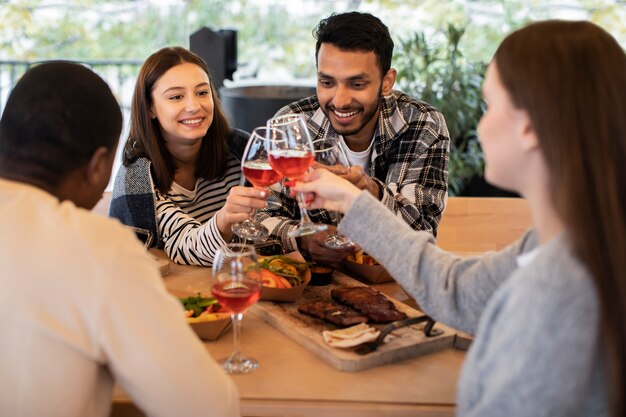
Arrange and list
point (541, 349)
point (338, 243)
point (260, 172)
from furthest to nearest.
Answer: point (338, 243), point (260, 172), point (541, 349)

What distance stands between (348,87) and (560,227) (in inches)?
56.7

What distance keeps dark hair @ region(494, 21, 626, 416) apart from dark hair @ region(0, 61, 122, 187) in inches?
28.8

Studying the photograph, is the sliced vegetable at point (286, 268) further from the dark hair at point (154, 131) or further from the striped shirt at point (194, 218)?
the dark hair at point (154, 131)

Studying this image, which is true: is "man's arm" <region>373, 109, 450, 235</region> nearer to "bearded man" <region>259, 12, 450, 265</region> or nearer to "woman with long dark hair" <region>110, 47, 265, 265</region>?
"bearded man" <region>259, 12, 450, 265</region>

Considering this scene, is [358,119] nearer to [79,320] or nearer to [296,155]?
[296,155]

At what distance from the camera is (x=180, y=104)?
2699 mm

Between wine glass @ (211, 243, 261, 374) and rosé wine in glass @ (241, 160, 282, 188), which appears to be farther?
rosé wine in glass @ (241, 160, 282, 188)

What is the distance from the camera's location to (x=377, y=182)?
7.65 ft

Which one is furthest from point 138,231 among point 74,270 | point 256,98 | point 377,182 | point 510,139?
point 256,98

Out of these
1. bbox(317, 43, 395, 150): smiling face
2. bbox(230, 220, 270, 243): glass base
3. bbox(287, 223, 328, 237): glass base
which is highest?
bbox(317, 43, 395, 150): smiling face

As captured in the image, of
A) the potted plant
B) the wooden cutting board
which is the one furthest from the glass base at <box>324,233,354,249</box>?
the potted plant

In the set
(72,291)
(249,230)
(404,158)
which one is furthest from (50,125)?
(404,158)

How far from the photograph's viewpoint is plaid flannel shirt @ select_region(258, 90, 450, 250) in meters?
2.62

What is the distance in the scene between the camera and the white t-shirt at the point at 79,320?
122cm
